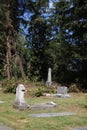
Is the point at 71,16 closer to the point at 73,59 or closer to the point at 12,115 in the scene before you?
the point at 73,59

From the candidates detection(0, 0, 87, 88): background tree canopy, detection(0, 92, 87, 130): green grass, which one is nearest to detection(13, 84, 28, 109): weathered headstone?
detection(0, 92, 87, 130): green grass

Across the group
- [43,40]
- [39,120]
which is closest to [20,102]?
[39,120]

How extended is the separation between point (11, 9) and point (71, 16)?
9.20m

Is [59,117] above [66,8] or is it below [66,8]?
below

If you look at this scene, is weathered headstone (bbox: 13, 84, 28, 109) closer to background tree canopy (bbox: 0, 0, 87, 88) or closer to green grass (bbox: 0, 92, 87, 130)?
green grass (bbox: 0, 92, 87, 130)

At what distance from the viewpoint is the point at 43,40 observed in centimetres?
3756

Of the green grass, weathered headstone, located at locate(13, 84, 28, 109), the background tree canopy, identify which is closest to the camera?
the green grass

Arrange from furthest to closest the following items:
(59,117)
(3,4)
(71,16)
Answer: (3,4)
(71,16)
(59,117)

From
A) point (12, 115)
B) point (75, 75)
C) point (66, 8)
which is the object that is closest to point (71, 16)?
point (66, 8)

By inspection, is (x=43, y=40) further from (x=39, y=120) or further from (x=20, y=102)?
(x=39, y=120)

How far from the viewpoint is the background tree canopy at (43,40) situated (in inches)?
1056

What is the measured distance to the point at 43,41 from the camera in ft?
123

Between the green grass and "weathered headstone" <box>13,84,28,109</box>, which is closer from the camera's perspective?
the green grass

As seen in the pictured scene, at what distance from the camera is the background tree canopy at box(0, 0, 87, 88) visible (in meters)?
26.8
